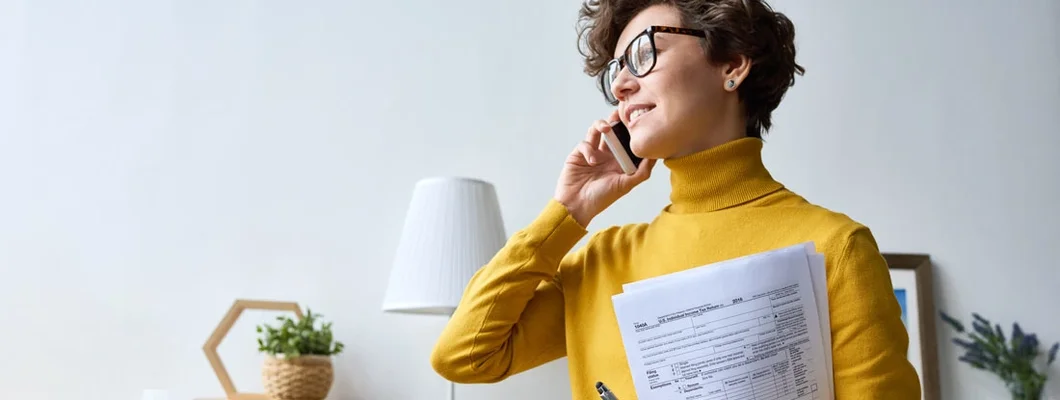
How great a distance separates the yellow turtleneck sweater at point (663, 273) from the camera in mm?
801

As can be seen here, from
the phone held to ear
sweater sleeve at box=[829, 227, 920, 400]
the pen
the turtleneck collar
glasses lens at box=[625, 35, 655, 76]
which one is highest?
glasses lens at box=[625, 35, 655, 76]

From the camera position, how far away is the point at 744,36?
968 mm

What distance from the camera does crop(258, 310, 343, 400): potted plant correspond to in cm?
169

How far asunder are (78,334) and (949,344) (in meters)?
1.89

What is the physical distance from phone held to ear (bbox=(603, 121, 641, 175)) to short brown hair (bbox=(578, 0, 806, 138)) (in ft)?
0.30

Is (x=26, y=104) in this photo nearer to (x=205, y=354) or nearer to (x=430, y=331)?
(x=205, y=354)

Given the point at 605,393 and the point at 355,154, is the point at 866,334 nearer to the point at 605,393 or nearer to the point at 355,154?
the point at 605,393

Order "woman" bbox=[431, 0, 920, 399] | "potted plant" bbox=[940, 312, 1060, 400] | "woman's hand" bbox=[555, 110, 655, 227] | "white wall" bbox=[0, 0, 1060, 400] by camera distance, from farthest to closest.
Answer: "white wall" bbox=[0, 0, 1060, 400], "potted plant" bbox=[940, 312, 1060, 400], "woman's hand" bbox=[555, 110, 655, 227], "woman" bbox=[431, 0, 920, 399]

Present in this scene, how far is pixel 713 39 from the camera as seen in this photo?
0.96m

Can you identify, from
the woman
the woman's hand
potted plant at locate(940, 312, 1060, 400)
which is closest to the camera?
the woman

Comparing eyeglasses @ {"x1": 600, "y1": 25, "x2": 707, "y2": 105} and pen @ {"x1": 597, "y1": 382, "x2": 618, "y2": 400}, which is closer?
pen @ {"x1": 597, "y1": 382, "x2": 618, "y2": 400}

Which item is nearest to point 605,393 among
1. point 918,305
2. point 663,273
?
point 663,273

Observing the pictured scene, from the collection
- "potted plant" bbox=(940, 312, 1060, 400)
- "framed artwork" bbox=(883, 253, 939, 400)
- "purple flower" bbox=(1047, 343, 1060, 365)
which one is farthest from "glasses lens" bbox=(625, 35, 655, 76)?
"purple flower" bbox=(1047, 343, 1060, 365)

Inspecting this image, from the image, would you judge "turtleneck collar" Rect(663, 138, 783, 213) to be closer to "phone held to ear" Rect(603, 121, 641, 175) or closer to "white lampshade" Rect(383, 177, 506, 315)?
"phone held to ear" Rect(603, 121, 641, 175)
